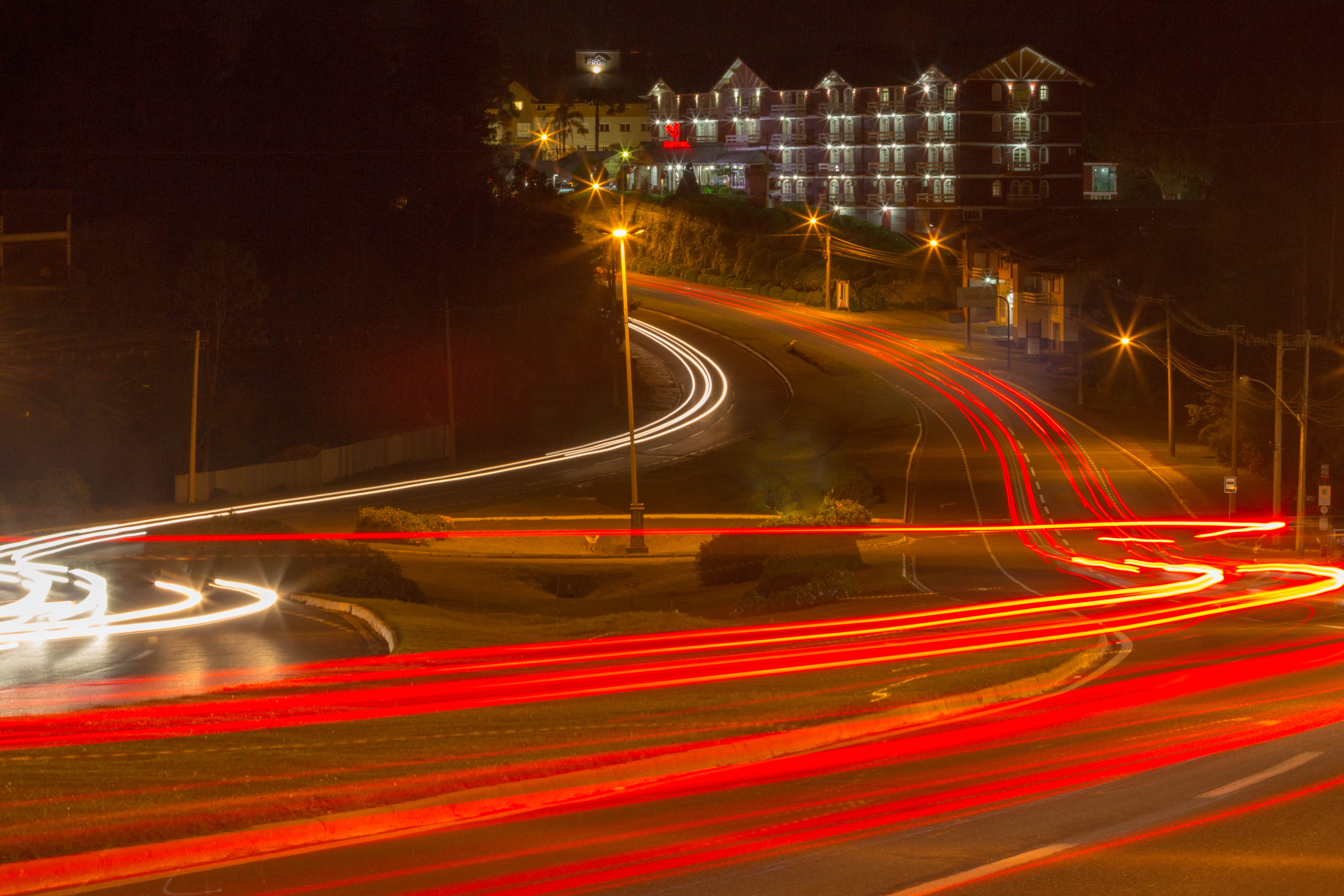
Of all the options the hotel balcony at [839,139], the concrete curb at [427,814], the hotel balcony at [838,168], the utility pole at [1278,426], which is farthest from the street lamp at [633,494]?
the hotel balcony at [839,139]

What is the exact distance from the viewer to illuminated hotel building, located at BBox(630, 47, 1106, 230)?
100 m

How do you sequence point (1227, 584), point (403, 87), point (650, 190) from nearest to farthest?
point (1227, 584) < point (403, 87) < point (650, 190)

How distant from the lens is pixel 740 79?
116 m

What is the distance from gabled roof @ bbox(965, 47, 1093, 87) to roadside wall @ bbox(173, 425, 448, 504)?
57.6 metres

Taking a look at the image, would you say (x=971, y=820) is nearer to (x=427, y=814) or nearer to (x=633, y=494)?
(x=427, y=814)

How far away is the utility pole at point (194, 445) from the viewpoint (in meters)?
45.8

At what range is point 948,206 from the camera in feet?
335

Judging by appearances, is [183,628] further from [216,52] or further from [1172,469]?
[216,52]

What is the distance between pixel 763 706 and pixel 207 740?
5095 millimetres

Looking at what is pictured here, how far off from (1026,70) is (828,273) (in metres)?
27.3

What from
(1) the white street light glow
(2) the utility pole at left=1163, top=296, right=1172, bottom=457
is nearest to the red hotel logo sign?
(1) the white street light glow

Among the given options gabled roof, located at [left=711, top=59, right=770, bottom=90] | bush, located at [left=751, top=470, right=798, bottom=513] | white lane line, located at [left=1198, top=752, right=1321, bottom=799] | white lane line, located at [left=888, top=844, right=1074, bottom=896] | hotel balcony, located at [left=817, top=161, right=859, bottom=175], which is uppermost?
gabled roof, located at [left=711, top=59, right=770, bottom=90]

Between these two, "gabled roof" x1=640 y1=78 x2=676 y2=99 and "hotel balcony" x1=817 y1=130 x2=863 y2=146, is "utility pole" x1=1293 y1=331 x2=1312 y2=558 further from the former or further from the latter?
"gabled roof" x1=640 y1=78 x2=676 y2=99

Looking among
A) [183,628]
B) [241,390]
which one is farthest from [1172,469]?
[183,628]
